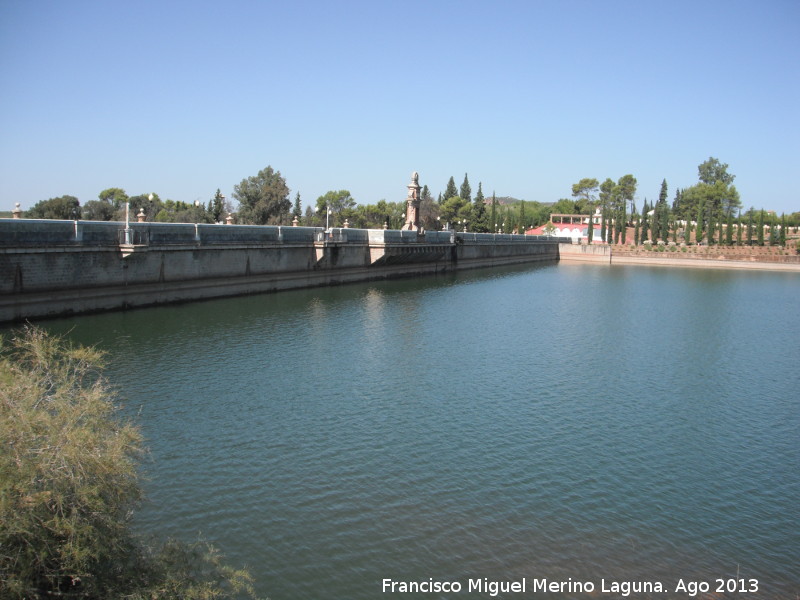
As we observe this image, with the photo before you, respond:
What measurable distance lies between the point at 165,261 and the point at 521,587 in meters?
24.4

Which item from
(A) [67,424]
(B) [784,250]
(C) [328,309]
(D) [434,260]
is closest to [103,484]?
(A) [67,424]

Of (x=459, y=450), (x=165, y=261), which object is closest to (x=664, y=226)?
(x=165, y=261)

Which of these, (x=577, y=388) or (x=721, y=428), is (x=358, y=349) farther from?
(x=721, y=428)

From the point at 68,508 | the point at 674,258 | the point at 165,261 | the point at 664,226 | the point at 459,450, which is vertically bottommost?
the point at 459,450

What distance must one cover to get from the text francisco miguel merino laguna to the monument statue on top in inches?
1745

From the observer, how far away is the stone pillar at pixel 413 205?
51.9 meters

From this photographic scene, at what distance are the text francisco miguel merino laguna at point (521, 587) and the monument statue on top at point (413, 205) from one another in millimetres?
44332

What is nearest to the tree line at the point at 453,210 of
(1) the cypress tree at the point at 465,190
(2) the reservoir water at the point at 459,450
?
(1) the cypress tree at the point at 465,190

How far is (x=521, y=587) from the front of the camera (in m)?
8.13

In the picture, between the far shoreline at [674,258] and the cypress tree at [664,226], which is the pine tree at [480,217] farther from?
the cypress tree at [664,226]

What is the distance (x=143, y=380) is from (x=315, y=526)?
865 cm

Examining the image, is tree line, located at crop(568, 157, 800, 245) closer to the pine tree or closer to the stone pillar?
the pine tree

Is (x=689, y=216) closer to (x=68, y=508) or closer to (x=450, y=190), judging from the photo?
(x=450, y=190)

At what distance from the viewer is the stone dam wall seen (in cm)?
2262
